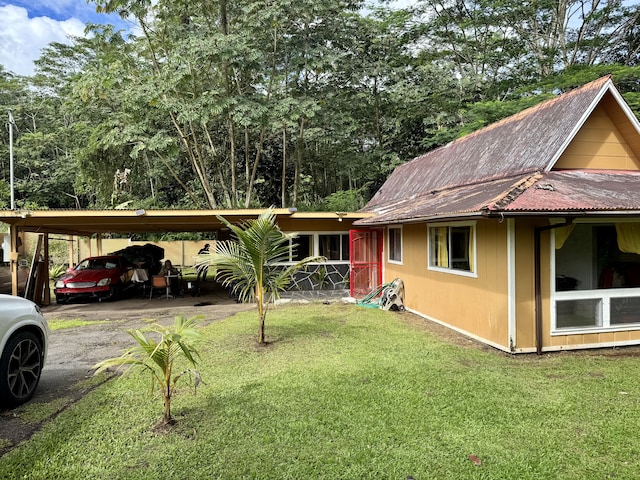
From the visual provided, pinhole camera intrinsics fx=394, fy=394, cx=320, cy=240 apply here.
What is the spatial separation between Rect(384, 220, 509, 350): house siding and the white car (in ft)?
20.7

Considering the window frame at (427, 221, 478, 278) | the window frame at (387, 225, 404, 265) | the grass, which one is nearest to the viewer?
the grass

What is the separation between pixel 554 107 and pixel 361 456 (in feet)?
26.0

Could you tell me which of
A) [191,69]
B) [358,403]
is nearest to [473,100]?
[191,69]

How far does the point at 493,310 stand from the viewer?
6.42 m

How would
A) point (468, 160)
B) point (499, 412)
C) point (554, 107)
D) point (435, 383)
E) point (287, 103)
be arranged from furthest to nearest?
1. point (287, 103)
2. point (468, 160)
3. point (554, 107)
4. point (435, 383)
5. point (499, 412)

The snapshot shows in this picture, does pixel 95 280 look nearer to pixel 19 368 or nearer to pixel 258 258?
pixel 258 258

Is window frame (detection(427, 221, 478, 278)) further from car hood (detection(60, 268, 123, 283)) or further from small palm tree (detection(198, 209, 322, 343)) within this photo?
car hood (detection(60, 268, 123, 283))

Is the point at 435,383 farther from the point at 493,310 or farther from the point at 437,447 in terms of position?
the point at 493,310

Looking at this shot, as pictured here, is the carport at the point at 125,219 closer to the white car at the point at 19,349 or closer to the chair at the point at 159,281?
the chair at the point at 159,281

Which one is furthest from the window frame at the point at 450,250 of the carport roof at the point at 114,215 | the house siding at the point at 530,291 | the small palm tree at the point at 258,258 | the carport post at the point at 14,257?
the carport post at the point at 14,257

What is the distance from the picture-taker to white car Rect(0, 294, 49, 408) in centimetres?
400

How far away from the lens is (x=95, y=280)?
12.7 m

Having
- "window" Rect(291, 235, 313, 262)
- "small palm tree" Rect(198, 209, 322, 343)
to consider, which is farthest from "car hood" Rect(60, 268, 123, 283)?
"small palm tree" Rect(198, 209, 322, 343)

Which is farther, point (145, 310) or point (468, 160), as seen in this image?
point (145, 310)
